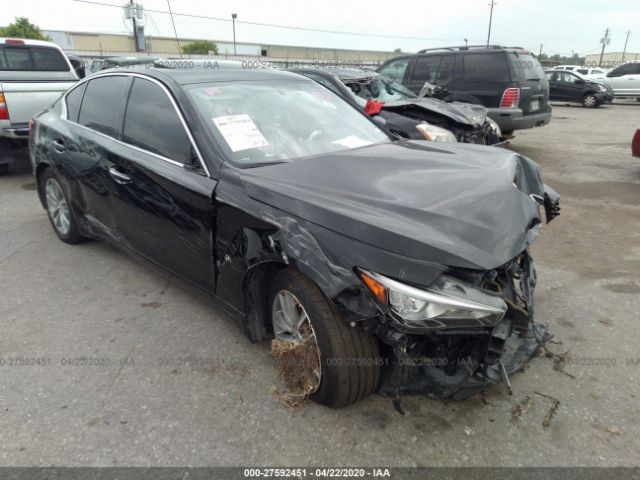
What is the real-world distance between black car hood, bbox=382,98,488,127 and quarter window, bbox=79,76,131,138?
14.8 feet

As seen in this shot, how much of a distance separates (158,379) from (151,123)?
5.42 feet

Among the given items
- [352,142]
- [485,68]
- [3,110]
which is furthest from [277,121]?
[485,68]

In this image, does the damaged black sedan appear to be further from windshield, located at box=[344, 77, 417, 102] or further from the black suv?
the black suv

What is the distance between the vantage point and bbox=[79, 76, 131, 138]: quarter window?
11.7 feet

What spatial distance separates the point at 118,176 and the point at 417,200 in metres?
2.19

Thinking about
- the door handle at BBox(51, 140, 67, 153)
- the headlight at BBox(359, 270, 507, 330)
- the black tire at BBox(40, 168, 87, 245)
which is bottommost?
the black tire at BBox(40, 168, 87, 245)

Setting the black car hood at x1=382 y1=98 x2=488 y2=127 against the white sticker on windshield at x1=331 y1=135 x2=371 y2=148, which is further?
the black car hood at x1=382 y1=98 x2=488 y2=127

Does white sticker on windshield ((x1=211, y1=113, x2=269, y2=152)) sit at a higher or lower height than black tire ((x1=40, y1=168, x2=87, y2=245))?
higher

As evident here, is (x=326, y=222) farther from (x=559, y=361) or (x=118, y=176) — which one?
(x=118, y=176)

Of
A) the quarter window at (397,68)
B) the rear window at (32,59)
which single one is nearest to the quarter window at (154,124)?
the rear window at (32,59)

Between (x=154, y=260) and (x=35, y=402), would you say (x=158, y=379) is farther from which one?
(x=154, y=260)

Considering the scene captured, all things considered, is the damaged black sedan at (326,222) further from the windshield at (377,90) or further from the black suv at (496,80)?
the black suv at (496,80)

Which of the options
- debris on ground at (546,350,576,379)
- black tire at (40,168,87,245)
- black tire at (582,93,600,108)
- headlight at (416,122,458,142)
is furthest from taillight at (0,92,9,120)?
black tire at (582,93,600,108)

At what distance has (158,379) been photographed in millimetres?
2721
